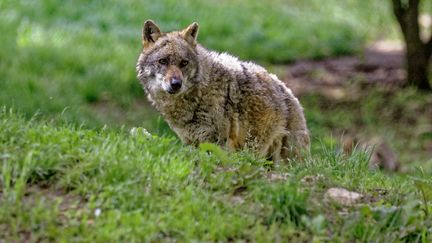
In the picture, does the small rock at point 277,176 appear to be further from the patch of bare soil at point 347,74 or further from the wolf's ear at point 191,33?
the patch of bare soil at point 347,74

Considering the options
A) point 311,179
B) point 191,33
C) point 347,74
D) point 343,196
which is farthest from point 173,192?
point 347,74

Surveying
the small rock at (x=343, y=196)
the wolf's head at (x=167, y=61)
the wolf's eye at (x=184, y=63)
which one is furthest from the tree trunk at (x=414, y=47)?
the small rock at (x=343, y=196)

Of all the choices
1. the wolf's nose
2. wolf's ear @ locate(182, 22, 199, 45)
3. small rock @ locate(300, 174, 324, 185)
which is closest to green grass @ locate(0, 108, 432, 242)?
small rock @ locate(300, 174, 324, 185)

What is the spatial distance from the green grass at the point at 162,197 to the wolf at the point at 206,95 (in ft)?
4.86

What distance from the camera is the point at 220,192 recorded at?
5.76 m

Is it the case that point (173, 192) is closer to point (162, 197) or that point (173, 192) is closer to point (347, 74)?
point (162, 197)

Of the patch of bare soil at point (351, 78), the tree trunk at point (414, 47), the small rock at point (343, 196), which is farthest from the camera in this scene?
the patch of bare soil at point (351, 78)

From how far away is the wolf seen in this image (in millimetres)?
7805

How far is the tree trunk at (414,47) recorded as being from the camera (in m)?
14.7

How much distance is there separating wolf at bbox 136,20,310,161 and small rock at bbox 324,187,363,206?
63.3 inches

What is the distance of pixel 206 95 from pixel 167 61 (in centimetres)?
48

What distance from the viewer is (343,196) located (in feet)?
19.7

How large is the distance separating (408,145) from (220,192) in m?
8.13

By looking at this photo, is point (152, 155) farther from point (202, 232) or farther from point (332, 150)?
point (332, 150)
